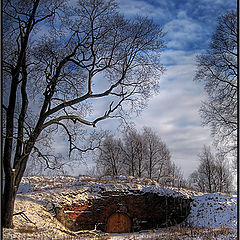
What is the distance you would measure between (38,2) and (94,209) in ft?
32.4

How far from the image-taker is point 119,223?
15.1 m

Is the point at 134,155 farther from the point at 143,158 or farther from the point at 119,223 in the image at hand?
the point at 119,223

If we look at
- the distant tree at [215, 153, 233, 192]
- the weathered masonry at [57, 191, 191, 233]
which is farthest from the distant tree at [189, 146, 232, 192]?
the weathered masonry at [57, 191, 191, 233]

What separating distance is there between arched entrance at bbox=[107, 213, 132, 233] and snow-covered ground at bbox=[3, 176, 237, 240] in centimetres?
136

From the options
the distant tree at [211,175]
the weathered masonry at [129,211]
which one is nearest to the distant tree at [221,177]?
the distant tree at [211,175]

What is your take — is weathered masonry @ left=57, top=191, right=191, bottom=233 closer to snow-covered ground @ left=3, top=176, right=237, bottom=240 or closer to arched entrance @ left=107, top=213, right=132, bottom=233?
arched entrance @ left=107, top=213, right=132, bottom=233

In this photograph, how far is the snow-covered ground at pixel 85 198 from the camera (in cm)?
988

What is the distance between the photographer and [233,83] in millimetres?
11641

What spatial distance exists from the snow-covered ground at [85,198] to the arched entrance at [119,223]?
1.36 m

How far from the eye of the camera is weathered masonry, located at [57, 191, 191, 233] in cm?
1435

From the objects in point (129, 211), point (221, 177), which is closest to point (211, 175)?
point (221, 177)

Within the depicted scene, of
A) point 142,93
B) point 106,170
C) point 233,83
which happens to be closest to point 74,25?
point 142,93

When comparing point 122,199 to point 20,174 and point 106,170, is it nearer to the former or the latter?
point 20,174

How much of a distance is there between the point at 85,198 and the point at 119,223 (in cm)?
231
